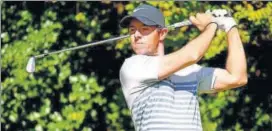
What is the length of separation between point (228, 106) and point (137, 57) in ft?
9.32

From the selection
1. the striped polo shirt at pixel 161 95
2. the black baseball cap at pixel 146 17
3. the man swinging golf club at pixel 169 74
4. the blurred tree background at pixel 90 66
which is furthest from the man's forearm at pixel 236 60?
the blurred tree background at pixel 90 66

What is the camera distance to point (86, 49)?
716 centimetres

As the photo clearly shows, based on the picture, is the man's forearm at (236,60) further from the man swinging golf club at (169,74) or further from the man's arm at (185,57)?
the man's arm at (185,57)

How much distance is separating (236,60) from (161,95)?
1.27ft

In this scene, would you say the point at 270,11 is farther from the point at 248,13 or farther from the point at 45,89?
the point at 45,89

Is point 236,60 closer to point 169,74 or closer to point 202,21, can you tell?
point 202,21

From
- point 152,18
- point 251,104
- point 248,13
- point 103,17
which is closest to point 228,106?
point 251,104

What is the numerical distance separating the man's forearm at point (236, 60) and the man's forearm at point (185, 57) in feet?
0.59

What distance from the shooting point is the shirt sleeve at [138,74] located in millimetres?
4082

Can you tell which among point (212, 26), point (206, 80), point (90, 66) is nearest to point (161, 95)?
point (206, 80)

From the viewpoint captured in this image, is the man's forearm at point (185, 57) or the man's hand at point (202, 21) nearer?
the man's forearm at point (185, 57)

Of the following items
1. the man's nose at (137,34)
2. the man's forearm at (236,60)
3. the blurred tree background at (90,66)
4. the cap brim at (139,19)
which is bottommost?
the blurred tree background at (90,66)

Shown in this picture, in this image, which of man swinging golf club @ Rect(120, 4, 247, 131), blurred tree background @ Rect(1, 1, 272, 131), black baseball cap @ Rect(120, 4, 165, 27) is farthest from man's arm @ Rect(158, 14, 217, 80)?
blurred tree background @ Rect(1, 1, 272, 131)

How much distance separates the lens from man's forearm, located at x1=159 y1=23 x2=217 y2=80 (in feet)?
13.1
